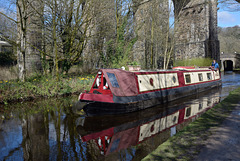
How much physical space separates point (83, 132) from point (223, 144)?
9.96 ft

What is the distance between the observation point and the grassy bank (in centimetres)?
788

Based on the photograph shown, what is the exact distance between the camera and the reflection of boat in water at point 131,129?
4012mm

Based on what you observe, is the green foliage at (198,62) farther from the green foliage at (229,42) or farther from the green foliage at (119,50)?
the green foliage at (229,42)

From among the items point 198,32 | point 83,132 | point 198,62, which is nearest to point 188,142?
point 83,132

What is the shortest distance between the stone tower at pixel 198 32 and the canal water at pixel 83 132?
1892 cm

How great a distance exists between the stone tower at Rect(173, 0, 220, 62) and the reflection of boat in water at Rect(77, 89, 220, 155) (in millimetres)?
19320

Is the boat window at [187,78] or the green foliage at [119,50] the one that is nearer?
the boat window at [187,78]

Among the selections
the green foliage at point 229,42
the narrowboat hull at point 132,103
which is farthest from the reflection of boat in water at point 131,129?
the green foliage at point 229,42

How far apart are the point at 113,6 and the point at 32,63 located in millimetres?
7002

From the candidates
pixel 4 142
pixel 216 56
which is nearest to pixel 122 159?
pixel 4 142

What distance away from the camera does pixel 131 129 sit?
4902 mm

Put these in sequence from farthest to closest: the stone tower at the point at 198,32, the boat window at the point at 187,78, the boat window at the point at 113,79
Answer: the stone tower at the point at 198,32 < the boat window at the point at 187,78 < the boat window at the point at 113,79

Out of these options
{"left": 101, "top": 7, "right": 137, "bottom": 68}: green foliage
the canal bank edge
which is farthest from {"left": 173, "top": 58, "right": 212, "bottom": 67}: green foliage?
the canal bank edge

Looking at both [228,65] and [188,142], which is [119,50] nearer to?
[188,142]
